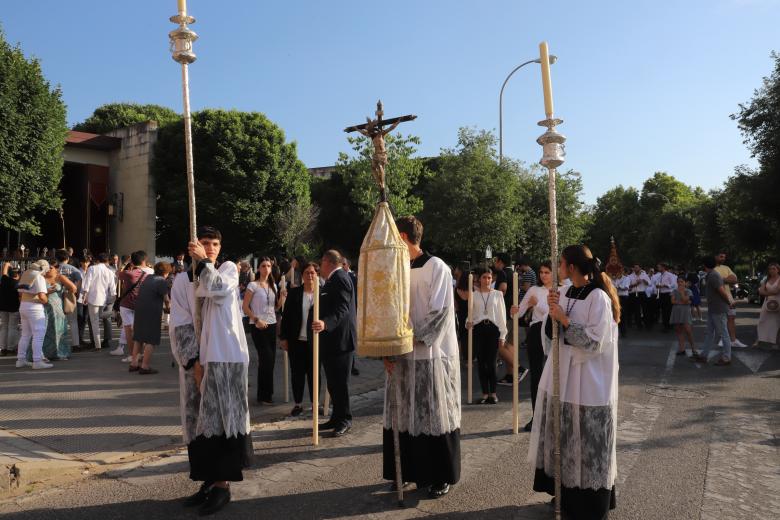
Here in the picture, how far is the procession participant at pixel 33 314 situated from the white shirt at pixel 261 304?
14.5 feet

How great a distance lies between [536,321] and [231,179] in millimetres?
26190

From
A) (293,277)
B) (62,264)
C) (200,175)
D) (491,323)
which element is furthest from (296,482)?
(200,175)

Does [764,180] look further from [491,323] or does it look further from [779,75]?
[491,323]

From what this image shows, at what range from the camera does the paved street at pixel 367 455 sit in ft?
14.9

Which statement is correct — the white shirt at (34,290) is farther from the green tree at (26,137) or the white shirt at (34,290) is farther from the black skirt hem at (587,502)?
the green tree at (26,137)

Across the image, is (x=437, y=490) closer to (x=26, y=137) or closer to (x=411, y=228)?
(x=411, y=228)

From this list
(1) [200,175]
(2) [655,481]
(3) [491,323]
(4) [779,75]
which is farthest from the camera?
→ (1) [200,175]

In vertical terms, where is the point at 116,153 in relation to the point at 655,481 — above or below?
above

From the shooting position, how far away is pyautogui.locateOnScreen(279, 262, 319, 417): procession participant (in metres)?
7.64

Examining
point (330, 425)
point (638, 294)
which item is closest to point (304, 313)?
point (330, 425)

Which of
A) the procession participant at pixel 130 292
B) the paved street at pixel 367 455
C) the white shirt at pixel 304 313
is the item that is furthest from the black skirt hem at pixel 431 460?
the procession participant at pixel 130 292

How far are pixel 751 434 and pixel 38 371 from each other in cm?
1034

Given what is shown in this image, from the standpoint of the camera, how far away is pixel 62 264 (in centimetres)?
1199

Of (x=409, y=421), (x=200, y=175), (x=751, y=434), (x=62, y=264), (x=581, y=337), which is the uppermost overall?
(x=200, y=175)
